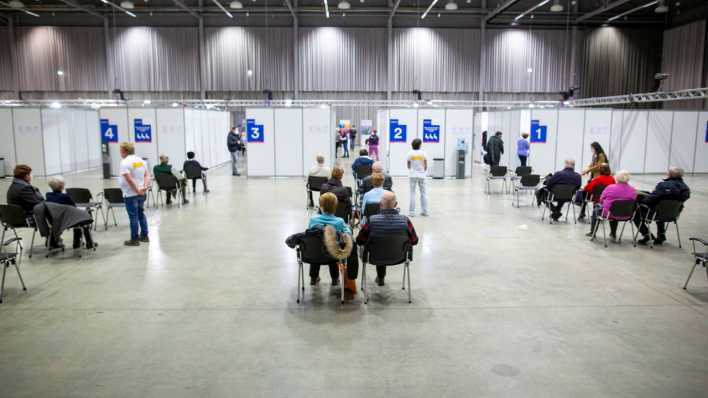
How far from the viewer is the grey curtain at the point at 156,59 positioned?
24.3 m

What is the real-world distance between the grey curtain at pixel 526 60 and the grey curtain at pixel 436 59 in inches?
31.7

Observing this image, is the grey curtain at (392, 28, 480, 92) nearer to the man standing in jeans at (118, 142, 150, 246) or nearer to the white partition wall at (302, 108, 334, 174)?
the white partition wall at (302, 108, 334, 174)

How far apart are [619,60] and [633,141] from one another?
11.3 meters

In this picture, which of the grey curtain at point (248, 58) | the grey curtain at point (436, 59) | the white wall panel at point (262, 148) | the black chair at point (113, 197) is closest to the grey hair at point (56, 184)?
the black chair at point (113, 197)

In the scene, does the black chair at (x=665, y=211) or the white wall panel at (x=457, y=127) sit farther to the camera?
the white wall panel at (x=457, y=127)

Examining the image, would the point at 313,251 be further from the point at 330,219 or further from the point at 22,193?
the point at 22,193

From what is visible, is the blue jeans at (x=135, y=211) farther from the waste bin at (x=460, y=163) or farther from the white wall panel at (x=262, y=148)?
the waste bin at (x=460, y=163)

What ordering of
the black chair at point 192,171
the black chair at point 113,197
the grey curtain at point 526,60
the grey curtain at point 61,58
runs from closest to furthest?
1. the black chair at point 113,197
2. the black chair at point 192,171
3. the grey curtain at point 61,58
4. the grey curtain at point 526,60

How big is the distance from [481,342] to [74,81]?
2624 cm

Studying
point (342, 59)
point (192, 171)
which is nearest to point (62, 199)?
point (192, 171)

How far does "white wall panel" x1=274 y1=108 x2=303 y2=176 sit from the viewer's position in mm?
14602

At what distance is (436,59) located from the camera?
81.3 ft

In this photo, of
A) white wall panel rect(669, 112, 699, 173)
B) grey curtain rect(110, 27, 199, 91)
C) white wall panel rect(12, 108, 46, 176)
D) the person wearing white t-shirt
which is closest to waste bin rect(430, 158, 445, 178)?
the person wearing white t-shirt

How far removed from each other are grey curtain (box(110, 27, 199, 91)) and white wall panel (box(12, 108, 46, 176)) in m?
10.1
